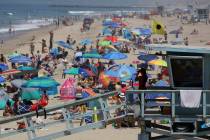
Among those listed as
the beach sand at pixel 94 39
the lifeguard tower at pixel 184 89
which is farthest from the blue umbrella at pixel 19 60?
the lifeguard tower at pixel 184 89

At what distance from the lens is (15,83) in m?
25.8

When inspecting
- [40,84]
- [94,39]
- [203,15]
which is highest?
[203,15]

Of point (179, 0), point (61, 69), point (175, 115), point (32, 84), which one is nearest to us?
point (175, 115)

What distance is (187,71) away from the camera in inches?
483

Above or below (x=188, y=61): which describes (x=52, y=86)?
below

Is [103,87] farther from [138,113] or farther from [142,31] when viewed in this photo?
[142,31]

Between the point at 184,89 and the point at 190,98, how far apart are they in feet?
1.28

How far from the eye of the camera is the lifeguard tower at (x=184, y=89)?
1209 cm

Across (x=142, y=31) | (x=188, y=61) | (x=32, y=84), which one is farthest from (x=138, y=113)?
(x=142, y=31)

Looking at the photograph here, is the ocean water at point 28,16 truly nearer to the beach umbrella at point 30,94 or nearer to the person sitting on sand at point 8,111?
the beach umbrella at point 30,94

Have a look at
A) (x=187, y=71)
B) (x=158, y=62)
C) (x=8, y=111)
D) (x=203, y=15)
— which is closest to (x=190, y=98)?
(x=187, y=71)

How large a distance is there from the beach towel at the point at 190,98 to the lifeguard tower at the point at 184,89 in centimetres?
6

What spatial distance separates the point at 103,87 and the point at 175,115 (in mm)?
12716

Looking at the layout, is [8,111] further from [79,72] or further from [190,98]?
[190,98]
